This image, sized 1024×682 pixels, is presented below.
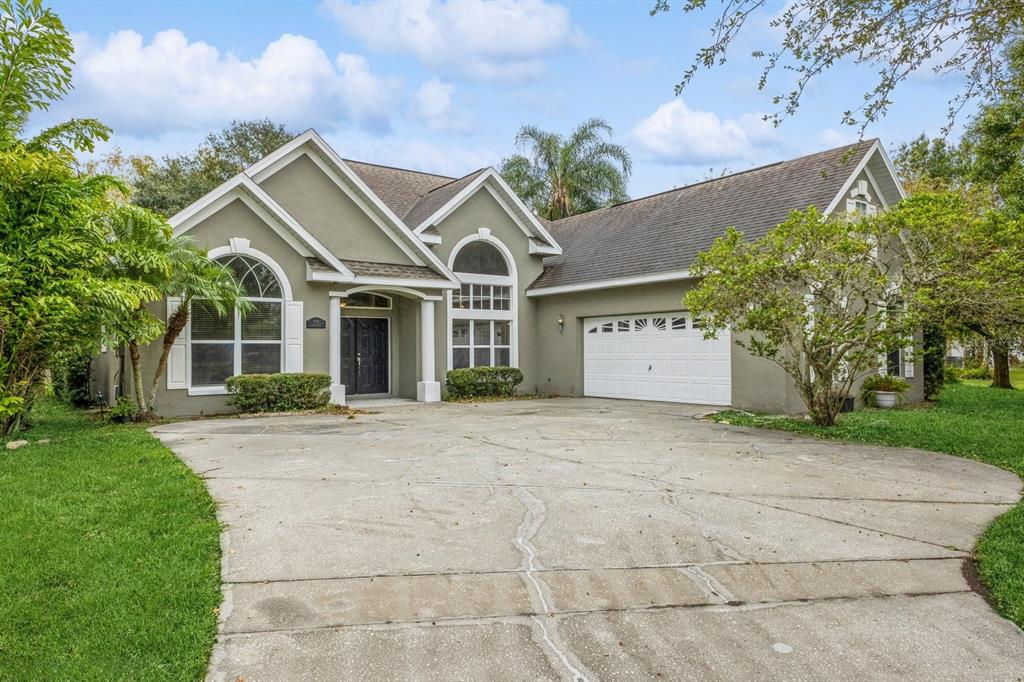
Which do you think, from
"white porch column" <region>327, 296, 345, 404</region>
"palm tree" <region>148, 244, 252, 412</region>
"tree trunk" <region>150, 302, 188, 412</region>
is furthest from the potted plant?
"tree trunk" <region>150, 302, 188, 412</region>

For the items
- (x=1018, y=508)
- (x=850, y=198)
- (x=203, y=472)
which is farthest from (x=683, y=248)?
(x=203, y=472)

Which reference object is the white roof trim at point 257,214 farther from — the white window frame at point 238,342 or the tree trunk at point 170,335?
the tree trunk at point 170,335

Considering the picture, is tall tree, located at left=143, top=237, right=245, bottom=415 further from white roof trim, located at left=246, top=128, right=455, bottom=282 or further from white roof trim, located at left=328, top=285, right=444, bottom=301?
white roof trim, located at left=246, top=128, right=455, bottom=282

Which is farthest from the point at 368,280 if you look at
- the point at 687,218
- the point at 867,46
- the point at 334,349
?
the point at 867,46

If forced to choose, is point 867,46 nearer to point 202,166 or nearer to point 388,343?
point 388,343

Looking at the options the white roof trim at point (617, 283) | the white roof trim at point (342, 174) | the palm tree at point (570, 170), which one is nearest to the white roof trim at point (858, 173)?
the white roof trim at point (617, 283)

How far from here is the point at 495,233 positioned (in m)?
17.8

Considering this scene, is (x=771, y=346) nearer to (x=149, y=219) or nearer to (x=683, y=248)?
(x=683, y=248)

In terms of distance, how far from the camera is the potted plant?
48.3 ft

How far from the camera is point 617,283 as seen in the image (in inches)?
629

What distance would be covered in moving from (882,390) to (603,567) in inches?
521

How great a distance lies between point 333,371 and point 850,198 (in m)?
12.2

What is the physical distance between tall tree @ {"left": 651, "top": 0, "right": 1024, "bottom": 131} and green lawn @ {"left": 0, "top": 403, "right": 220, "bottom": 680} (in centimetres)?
558

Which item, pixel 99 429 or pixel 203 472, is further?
pixel 99 429
